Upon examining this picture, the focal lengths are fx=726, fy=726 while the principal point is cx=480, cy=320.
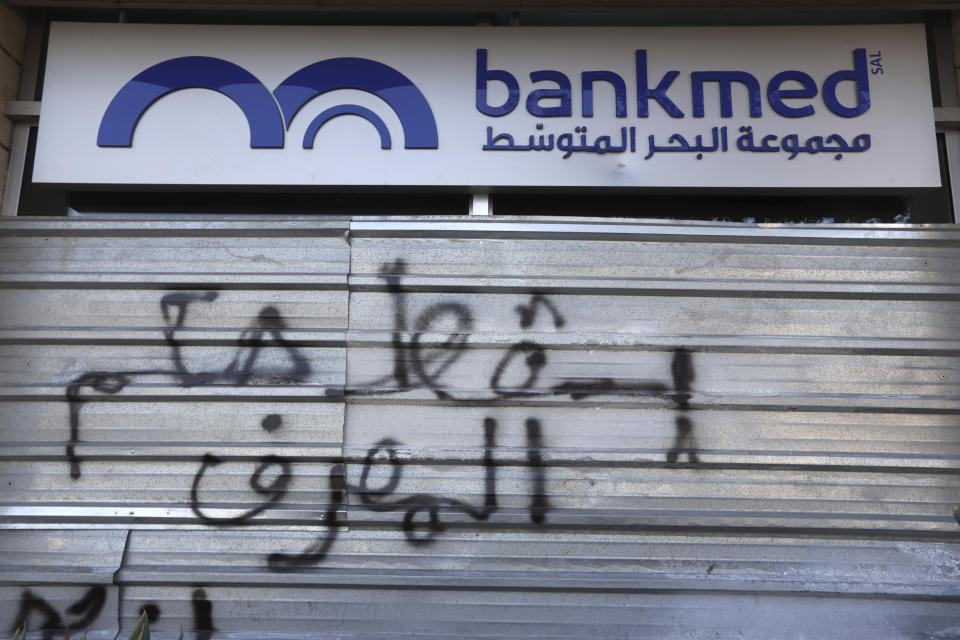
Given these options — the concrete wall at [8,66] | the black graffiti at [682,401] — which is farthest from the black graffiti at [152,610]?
the black graffiti at [682,401]

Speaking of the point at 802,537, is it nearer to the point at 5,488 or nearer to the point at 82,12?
the point at 5,488

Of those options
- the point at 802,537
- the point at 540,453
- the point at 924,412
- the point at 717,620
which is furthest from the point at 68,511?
the point at 924,412

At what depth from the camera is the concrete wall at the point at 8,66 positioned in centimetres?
375

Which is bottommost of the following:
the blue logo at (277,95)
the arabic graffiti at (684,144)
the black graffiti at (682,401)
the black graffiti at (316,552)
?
the black graffiti at (316,552)

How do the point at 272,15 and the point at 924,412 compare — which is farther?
the point at 272,15

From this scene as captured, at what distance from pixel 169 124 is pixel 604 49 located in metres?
2.28

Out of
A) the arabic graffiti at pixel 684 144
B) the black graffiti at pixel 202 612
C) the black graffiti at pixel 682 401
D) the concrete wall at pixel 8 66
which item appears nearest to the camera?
the black graffiti at pixel 202 612

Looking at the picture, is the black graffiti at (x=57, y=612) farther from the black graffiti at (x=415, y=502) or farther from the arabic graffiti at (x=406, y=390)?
the black graffiti at (x=415, y=502)

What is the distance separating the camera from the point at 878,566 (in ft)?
10.7

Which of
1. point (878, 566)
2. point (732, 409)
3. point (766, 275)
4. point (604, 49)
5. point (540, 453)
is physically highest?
point (604, 49)

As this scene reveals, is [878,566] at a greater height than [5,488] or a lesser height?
lesser

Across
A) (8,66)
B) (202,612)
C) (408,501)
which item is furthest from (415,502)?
(8,66)

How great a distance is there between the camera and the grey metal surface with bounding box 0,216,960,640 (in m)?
3.23

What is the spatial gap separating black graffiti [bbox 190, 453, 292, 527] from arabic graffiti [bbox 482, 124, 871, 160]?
185cm
